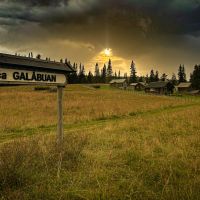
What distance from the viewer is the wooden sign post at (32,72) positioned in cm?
696

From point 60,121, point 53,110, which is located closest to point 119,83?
point 53,110

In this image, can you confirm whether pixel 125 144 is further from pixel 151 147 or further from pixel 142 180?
pixel 142 180

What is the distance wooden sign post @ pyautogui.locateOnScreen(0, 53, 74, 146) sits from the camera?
696 cm

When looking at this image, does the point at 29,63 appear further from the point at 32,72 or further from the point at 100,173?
the point at 100,173

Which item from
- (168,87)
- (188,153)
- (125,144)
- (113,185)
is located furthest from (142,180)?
(168,87)

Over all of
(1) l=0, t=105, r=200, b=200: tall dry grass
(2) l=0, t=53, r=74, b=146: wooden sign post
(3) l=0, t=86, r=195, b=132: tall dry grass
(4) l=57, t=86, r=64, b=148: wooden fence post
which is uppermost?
(2) l=0, t=53, r=74, b=146: wooden sign post

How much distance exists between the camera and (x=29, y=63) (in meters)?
7.60

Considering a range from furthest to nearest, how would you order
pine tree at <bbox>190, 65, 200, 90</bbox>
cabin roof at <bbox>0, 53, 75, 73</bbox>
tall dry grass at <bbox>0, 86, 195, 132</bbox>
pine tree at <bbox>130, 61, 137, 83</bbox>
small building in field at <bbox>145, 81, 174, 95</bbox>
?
pine tree at <bbox>130, 61, 137, 83</bbox>
small building in field at <bbox>145, 81, 174, 95</bbox>
pine tree at <bbox>190, 65, 200, 90</bbox>
tall dry grass at <bbox>0, 86, 195, 132</bbox>
cabin roof at <bbox>0, 53, 75, 73</bbox>

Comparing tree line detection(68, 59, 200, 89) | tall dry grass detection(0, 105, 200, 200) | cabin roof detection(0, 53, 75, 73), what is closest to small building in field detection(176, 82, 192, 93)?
tree line detection(68, 59, 200, 89)

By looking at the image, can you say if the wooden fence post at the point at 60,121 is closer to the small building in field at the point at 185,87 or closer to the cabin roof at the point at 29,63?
the cabin roof at the point at 29,63

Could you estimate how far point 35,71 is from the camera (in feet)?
25.7

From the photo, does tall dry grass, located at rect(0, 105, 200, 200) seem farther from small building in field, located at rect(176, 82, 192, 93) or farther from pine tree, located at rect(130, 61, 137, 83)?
pine tree, located at rect(130, 61, 137, 83)

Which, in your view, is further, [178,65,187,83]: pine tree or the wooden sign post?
[178,65,187,83]: pine tree

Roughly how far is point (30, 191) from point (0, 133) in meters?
10.6
